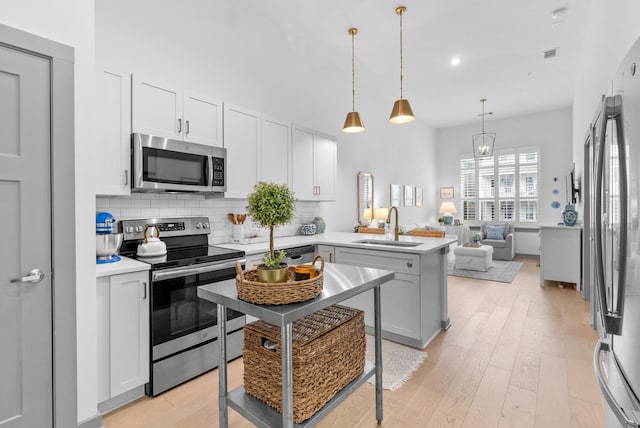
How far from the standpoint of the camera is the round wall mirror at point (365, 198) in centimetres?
555

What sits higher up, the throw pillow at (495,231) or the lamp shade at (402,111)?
the lamp shade at (402,111)

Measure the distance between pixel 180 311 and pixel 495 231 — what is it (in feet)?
24.4

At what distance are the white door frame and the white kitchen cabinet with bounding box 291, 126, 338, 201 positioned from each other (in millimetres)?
2239

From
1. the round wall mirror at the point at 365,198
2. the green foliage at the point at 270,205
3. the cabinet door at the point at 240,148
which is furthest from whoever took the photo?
the round wall mirror at the point at 365,198

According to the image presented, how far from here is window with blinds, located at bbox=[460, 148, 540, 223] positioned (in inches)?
314

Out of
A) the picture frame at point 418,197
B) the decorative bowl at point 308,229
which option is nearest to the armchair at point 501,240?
the picture frame at point 418,197

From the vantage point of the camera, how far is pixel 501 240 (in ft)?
24.5

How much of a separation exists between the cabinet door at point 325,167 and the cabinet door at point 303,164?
9 cm

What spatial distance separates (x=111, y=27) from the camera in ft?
8.48

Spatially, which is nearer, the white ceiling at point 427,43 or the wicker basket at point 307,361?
the wicker basket at point 307,361

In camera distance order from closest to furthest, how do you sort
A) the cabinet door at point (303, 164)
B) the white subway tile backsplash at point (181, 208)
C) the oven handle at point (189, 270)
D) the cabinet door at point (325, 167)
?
the oven handle at point (189, 270) → the white subway tile backsplash at point (181, 208) → the cabinet door at point (303, 164) → the cabinet door at point (325, 167)

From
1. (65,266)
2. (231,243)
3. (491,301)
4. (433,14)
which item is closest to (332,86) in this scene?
(433,14)

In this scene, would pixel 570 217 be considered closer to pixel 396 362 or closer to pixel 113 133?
pixel 396 362

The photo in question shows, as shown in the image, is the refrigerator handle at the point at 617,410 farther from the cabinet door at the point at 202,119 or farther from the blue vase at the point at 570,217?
the blue vase at the point at 570,217
